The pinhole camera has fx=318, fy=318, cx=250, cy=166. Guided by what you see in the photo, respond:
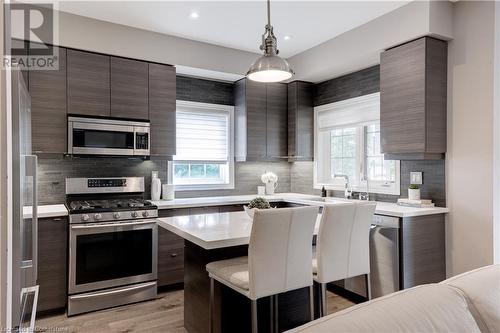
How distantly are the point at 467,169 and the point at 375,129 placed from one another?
1111 millimetres

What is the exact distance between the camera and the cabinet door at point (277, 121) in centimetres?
442

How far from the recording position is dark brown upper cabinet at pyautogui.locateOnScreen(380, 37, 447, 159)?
2.92 meters

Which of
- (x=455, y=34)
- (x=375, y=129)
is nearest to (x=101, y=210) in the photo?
(x=375, y=129)

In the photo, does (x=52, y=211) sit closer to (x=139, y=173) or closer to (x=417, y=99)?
(x=139, y=173)

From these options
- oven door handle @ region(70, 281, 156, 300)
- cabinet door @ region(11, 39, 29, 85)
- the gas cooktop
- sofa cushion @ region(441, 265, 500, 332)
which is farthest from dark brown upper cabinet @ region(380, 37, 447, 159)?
cabinet door @ region(11, 39, 29, 85)

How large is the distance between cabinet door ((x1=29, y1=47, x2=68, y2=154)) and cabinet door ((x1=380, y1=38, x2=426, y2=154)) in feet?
10.6

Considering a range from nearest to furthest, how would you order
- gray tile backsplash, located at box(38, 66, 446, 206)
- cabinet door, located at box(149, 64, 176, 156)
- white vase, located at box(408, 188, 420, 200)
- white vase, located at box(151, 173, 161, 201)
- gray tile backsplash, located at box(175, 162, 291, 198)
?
white vase, located at box(408, 188, 420, 200) → gray tile backsplash, located at box(38, 66, 446, 206) → cabinet door, located at box(149, 64, 176, 156) → white vase, located at box(151, 173, 161, 201) → gray tile backsplash, located at box(175, 162, 291, 198)

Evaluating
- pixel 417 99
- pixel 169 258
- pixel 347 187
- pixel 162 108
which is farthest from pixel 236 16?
pixel 169 258

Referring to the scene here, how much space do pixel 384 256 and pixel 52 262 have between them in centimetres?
298

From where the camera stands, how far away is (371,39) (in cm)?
333

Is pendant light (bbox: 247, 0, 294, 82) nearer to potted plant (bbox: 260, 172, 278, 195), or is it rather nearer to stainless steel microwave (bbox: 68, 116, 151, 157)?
stainless steel microwave (bbox: 68, 116, 151, 157)

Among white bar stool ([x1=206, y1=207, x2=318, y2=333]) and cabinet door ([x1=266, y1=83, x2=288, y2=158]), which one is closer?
white bar stool ([x1=206, y1=207, x2=318, y2=333])

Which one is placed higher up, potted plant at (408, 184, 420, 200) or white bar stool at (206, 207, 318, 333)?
potted plant at (408, 184, 420, 200)

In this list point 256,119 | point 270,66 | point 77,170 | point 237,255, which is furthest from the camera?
point 256,119
